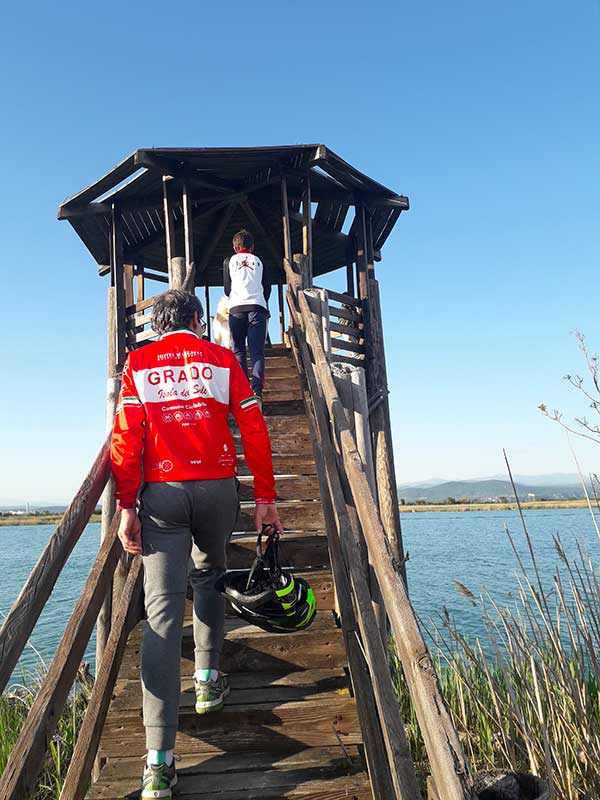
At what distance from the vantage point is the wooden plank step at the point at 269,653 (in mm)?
3650

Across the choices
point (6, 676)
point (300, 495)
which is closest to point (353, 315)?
point (300, 495)

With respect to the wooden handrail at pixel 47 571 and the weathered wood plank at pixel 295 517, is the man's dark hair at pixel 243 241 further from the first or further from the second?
the wooden handrail at pixel 47 571

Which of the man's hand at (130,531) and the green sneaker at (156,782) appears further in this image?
the man's hand at (130,531)

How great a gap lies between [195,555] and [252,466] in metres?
0.55

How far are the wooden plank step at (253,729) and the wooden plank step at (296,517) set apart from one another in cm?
176

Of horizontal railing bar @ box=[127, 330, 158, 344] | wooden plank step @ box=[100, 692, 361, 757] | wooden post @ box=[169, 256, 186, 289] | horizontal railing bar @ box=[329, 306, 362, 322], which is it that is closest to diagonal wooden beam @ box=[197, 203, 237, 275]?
horizontal railing bar @ box=[127, 330, 158, 344]

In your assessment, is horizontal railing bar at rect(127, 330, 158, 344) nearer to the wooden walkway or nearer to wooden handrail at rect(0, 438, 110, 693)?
the wooden walkway

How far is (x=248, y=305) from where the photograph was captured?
6.18m

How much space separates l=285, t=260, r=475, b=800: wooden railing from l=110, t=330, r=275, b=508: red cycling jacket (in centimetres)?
72

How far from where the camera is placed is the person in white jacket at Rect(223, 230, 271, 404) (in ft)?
20.2

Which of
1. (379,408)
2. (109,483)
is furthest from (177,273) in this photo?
(379,408)

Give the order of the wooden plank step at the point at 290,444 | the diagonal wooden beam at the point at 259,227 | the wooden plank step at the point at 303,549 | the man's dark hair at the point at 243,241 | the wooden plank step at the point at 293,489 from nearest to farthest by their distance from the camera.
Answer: the wooden plank step at the point at 303,549, the wooden plank step at the point at 293,489, the wooden plank step at the point at 290,444, the man's dark hair at the point at 243,241, the diagonal wooden beam at the point at 259,227

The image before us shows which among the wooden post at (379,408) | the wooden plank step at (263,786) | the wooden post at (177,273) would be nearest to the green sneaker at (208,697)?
the wooden plank step at (263,786)

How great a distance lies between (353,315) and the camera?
976cm
